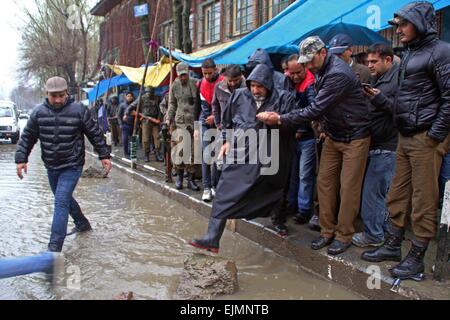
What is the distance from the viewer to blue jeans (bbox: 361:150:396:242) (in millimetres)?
4383

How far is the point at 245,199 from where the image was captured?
4352 mm

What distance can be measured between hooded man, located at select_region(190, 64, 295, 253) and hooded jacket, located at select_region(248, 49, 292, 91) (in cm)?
13

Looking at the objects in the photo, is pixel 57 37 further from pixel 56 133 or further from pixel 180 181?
pixel 56 133

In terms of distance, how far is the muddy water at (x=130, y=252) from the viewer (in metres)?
4.03

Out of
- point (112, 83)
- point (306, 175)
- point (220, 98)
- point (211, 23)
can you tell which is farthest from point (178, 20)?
point (306, 175)

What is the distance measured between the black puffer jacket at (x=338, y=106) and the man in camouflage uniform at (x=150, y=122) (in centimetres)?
784

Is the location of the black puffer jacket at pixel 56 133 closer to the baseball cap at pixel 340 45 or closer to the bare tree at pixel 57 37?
the baseball cap at pixel 340 45

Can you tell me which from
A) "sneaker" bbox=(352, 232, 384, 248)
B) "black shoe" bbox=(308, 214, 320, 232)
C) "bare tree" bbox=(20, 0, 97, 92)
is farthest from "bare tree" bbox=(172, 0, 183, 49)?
"bare tree" bbox=(20, 0, 97, 92)

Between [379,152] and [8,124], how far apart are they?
61.7ft

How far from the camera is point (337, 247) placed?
14.2ft

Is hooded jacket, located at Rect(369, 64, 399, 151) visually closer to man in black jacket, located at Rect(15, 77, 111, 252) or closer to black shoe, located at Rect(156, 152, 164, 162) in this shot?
man in black jacket, located at Rect(15, 77, 111, 252)

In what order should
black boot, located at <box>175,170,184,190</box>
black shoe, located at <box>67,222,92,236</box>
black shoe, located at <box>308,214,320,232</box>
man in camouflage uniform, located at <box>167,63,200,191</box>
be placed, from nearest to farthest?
black shoe, located at <box>308,214,320,232</box> → black shoe, located at <box>67,222,92,236</box> → man in camouflage uniform, located at <box>167,63,200,191</box> → black boot, located at <box>175,170,184,190</box>
